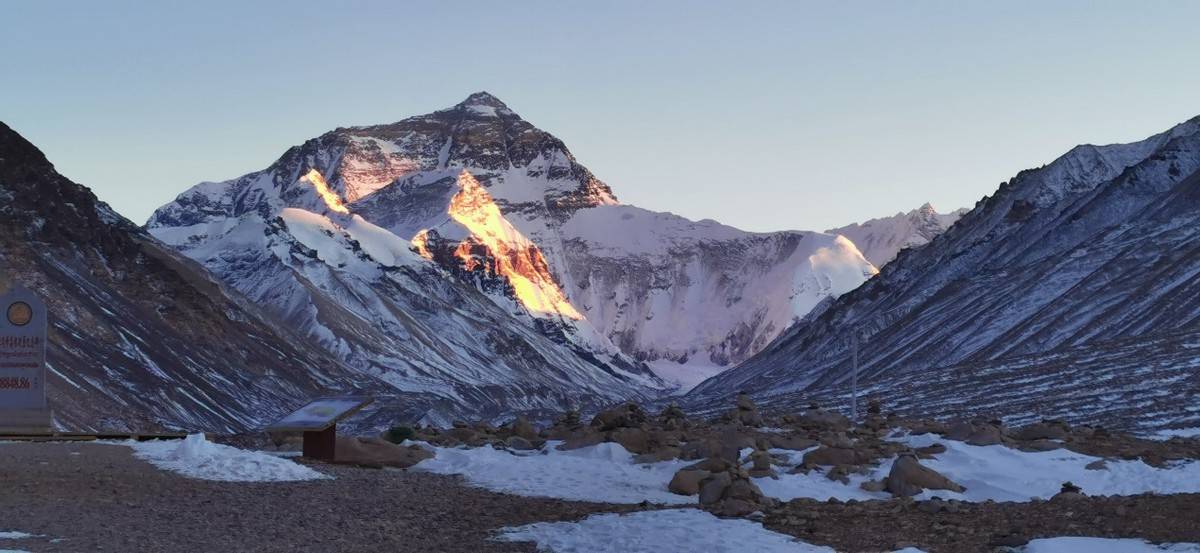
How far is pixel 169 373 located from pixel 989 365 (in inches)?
3985

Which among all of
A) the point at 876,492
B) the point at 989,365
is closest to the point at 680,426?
the point at 876,492

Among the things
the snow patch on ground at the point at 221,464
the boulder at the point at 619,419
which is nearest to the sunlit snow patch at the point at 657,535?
the snow patch on ground at the point at 221,464

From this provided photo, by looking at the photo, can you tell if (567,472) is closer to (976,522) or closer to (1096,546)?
(976,522)

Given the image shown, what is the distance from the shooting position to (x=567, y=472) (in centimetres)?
3569

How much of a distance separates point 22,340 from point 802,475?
64.6 feet

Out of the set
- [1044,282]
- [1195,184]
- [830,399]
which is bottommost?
[830,399]

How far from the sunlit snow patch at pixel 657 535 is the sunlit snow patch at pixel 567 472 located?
17.6 feet

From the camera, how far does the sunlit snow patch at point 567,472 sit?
32.0 metres

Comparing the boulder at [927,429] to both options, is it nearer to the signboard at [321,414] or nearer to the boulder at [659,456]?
the boulder at [659,456]

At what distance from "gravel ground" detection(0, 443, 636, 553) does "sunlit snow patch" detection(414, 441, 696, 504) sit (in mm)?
1655

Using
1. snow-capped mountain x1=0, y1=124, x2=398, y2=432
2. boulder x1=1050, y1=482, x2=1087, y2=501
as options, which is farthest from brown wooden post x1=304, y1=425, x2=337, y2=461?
snow-capped mountain x1=0, y1=124, x2=398, y2=432

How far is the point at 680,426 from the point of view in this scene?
46312mm

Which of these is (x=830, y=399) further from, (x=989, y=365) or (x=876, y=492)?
(x=876, y=492)

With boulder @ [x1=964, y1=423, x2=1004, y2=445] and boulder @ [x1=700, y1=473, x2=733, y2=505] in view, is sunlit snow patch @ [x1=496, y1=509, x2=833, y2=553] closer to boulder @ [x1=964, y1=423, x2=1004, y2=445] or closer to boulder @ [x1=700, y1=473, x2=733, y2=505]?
boulder @ [x1=700, y1=473, x2=733, y2=505]
